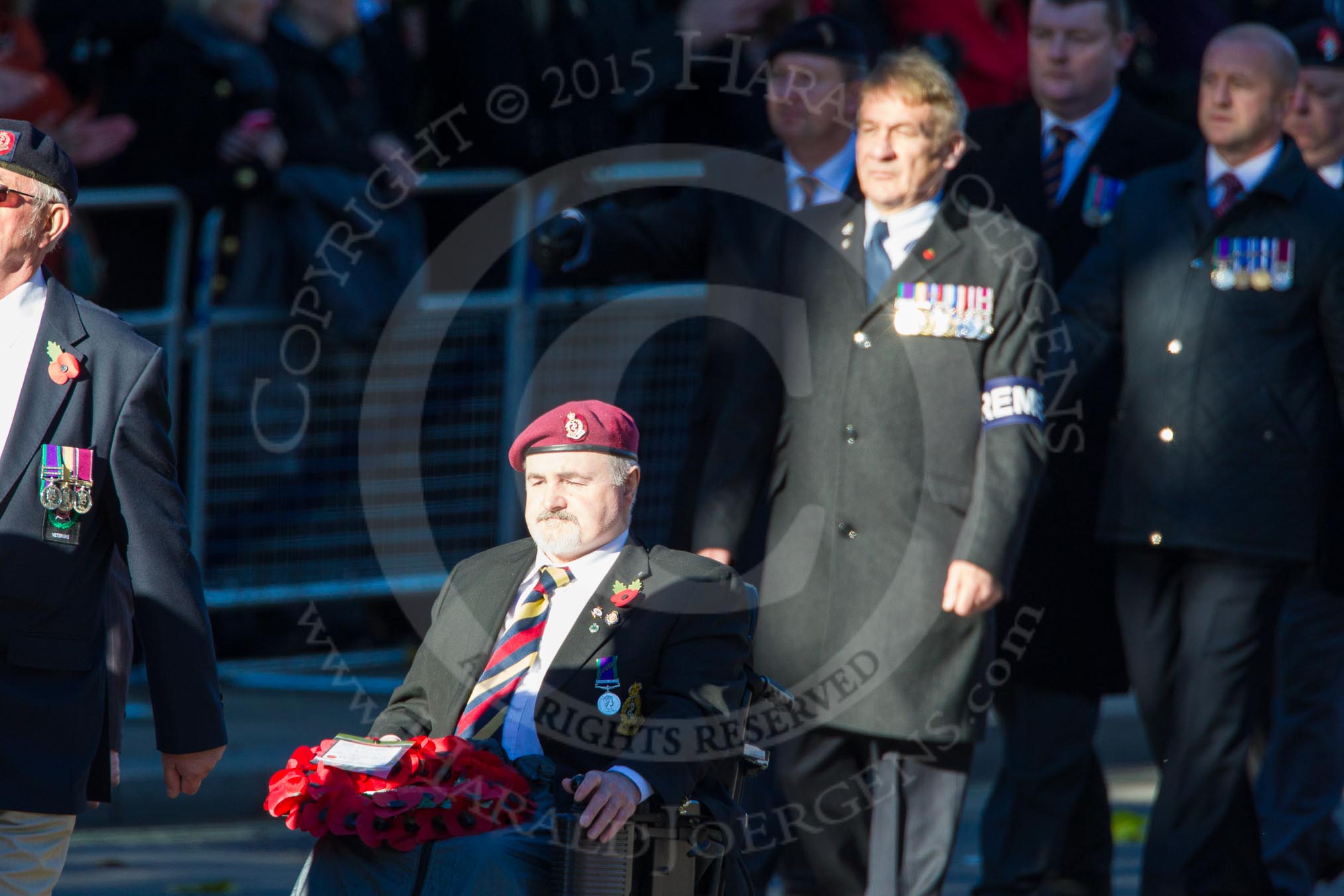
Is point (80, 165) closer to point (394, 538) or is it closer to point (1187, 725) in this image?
point (394, 538)

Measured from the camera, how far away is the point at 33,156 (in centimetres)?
425

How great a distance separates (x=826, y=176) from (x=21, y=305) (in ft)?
8.93

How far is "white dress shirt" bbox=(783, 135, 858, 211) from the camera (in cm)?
629

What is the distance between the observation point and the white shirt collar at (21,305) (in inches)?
168

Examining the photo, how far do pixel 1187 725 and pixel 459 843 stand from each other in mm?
2636

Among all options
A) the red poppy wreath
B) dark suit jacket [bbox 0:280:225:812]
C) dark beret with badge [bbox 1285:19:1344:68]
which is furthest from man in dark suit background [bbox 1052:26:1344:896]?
dark suit jacket [bbox 0:280:225:812]

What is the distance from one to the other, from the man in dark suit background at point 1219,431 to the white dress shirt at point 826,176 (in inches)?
30.1

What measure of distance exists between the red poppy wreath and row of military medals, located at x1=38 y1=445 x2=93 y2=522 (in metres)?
0.66

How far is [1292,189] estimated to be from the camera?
6.36 metres

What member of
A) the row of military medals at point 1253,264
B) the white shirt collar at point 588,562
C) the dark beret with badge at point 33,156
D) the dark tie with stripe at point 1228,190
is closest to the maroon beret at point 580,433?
the white shirt collar at point 588,562

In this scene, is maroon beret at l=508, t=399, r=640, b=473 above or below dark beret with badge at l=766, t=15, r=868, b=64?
below

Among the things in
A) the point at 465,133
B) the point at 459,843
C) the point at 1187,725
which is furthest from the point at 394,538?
the point at 459,843

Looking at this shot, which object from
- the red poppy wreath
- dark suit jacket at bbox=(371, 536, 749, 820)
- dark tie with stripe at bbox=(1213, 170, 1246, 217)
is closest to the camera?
the red poppy wreath

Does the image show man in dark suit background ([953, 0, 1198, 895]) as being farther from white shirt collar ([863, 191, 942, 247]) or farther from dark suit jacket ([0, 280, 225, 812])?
dark suit jacket ([0, 280, 225, 812])
